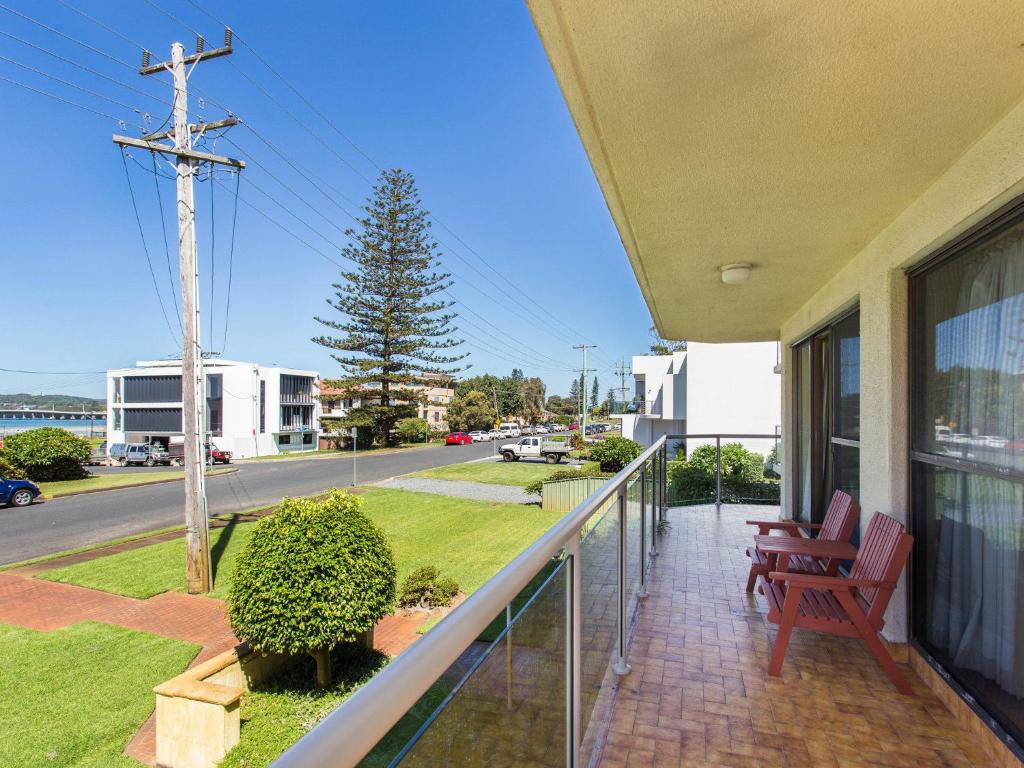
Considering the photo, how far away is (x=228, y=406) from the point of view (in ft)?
133

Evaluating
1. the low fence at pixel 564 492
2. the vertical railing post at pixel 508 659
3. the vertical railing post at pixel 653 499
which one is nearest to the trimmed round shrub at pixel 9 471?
the low fence at pixel 564 492

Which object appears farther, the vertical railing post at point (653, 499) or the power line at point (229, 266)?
the power line at point (229, 266)

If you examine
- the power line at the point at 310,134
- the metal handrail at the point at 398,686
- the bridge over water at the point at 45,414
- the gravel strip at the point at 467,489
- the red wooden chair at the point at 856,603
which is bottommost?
the bridge over water at the point at 45,414

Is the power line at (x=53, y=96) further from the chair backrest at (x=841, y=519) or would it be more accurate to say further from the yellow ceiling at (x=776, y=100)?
the chair backrest at (x=841, y=519)

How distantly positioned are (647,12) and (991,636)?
249 cm

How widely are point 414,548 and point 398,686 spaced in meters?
12.3

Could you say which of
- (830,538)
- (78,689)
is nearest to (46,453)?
(78,689)

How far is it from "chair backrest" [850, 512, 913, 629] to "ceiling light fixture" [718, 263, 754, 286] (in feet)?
5.55

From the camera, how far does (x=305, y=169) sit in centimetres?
2848

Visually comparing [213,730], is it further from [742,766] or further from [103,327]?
[103,327]

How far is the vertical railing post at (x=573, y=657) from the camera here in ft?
5.17

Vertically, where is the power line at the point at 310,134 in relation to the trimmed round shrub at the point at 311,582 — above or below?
above

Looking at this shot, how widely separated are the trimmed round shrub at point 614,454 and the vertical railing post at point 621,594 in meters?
17.3

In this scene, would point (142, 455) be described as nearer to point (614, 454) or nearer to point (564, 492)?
point (614, 454)
